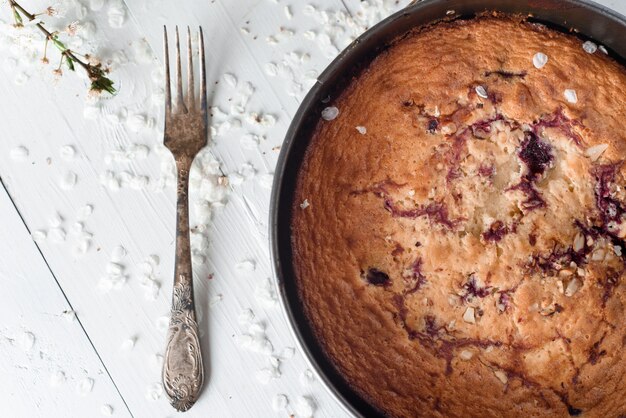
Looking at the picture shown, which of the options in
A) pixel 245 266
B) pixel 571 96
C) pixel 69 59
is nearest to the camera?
pixel 571 96

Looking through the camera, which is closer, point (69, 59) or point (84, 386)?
point (69, 59)

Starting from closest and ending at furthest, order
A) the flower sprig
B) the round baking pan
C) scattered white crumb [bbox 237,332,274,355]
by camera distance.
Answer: the round baking pan
the flower sprig
scattered white crumb [bbox 237,332,274,355]

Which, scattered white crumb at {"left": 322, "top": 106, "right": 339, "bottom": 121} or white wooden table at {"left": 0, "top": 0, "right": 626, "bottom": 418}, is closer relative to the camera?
scattered white crumb at {"left": 322, "top": 106, "right": 339, "bottom": 121}

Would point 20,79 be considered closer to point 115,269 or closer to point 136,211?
point 136,211

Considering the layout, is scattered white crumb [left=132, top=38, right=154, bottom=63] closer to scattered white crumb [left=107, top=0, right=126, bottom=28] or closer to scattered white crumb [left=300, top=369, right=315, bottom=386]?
scattered white crumb [left=107, top=0, right=126, bottom=28]

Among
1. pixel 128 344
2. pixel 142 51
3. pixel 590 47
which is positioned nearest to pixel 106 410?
pixel 128 344

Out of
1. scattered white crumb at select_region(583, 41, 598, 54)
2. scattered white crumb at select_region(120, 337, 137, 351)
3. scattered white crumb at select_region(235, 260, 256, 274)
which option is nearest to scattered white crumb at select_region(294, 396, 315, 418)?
scattered white crumb at select_region(235, 260, 256, 274)

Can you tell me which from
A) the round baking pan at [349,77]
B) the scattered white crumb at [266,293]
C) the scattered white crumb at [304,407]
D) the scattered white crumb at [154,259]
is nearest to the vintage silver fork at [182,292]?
the scattered white crumb at [154,259]
